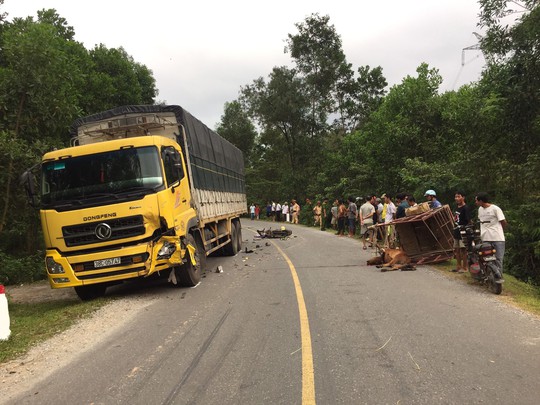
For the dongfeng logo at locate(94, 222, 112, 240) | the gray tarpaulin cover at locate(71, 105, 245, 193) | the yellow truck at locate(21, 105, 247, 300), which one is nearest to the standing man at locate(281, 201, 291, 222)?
the gray tarpaulin cover at locate(71, 105, 245, 193)

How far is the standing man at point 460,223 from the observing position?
9172 mm

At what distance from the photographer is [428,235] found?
11.2 m

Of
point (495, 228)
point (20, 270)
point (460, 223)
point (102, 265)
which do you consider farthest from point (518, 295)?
point (20, 270)

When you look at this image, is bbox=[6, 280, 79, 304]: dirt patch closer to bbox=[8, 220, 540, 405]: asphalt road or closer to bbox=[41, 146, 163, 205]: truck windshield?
bbox=[41, 146, 163, 205]: truck windshield

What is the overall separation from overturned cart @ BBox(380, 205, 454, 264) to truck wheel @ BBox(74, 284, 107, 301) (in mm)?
6752

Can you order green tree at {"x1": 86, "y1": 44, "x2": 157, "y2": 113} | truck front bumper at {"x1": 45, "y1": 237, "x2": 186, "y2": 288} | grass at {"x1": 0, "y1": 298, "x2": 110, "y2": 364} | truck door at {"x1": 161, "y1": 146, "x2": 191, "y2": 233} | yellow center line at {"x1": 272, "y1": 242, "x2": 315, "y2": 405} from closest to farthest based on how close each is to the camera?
yellow center line at {"x1": 272, "y1": 242, "x2": 315, "y2": 405} < grass at {"x1": 0, "y1": 298, "x2": 110, "y2": 364} < truck front bumper at {"x1": 45, "y1": 237, "x2": 186, "y2": 288} < truck door at {"x1": 161, "y1": 146, "x2": 191, "y2": 233} < green tree at {"x1": 86, "y1": 44, "x2": 157, "y2": 113}

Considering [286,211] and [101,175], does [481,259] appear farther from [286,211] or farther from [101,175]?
[286,211]

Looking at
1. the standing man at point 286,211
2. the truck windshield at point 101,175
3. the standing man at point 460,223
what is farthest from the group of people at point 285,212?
the truck windshield at point 101,175

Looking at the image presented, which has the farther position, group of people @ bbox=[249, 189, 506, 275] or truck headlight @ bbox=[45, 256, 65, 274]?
truck headlight @ bbox=[45, 256, 65, 274]

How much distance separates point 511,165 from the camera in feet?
44.3

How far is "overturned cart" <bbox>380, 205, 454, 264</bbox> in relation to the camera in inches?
408

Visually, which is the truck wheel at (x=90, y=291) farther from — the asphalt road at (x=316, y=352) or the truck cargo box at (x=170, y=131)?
the truck cargo box at (x=170, y=131)

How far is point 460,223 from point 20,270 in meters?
12.1

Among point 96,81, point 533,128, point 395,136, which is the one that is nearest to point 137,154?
point 533,128
